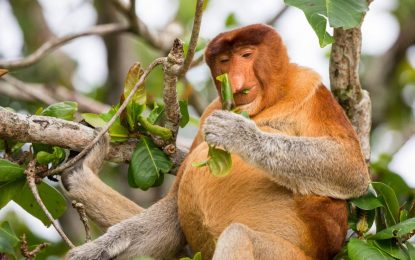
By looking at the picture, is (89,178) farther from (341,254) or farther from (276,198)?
(341,254)

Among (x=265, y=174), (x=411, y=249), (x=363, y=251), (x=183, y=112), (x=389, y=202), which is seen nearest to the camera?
(x=363, y=251)

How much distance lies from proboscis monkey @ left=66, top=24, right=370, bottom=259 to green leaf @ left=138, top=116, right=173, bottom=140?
208mm

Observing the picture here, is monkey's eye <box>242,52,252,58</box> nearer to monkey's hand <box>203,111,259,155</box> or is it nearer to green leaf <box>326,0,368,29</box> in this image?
monkey's hand <box>203,111,259,155</box>

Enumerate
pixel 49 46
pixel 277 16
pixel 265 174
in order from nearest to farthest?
pixel 265 174
pixel 49 46
pixel 277 16

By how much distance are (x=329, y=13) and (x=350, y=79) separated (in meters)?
1.35

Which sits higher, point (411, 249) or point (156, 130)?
point (156, 130)

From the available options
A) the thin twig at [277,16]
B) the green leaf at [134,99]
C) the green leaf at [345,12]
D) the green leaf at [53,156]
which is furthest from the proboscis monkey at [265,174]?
the thin twig at [277,16]

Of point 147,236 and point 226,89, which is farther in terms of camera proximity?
point 147,236

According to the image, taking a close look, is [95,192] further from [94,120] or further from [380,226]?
[380,226]

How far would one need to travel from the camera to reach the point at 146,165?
5.31 metres

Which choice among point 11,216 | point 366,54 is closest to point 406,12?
point 366,54

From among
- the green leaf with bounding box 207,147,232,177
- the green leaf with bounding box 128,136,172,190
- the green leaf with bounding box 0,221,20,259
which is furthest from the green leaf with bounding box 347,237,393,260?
the green leaf with bounding box 0,221,20,259

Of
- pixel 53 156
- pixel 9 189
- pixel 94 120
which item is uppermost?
pixel 94 120

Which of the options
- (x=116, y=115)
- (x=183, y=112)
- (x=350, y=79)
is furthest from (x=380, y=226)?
(x=116, y=115)
